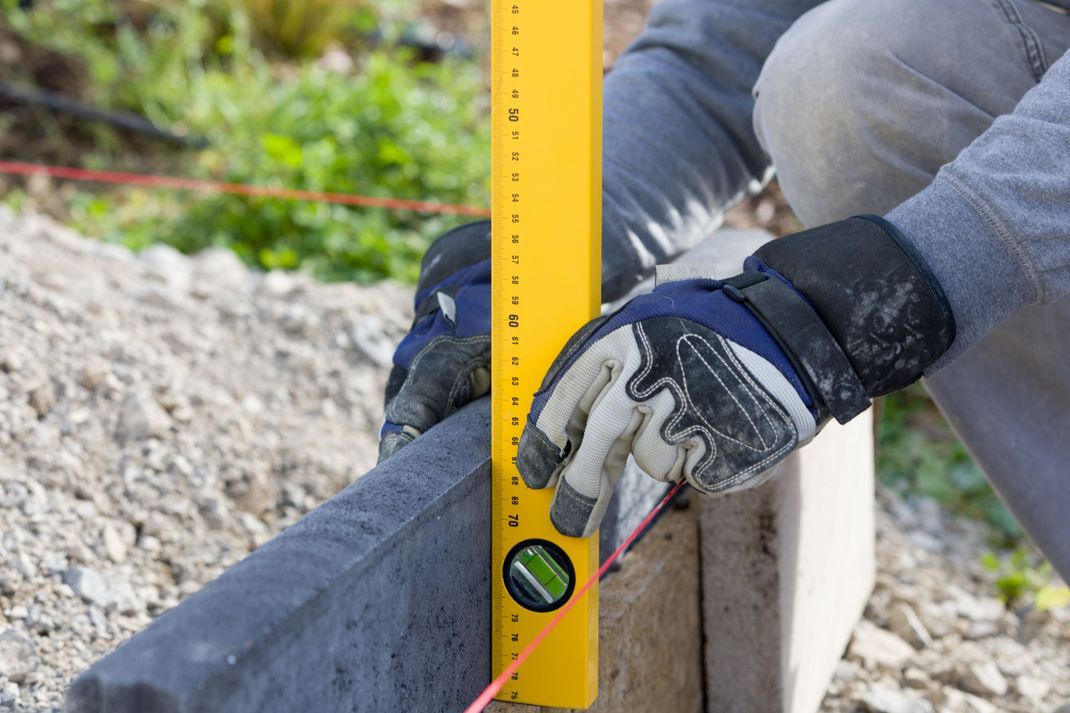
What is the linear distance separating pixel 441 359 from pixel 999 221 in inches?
31.4

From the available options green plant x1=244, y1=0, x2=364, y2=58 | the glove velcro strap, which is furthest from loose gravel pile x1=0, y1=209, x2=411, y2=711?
green plant x1=244, y1=0, x2=364, y2=58

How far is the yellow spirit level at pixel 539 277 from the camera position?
4.69 ft

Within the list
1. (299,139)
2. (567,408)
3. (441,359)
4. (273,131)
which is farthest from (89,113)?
(567,408)

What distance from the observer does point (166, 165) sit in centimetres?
489

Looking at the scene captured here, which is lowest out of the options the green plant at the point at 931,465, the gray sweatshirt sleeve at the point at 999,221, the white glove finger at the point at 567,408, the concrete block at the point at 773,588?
the green plant at the point at 931,465

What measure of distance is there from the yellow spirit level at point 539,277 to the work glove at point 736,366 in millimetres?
108

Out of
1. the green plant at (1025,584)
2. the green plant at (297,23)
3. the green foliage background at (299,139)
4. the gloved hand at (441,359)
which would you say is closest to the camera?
the gloved hand at (441,359)

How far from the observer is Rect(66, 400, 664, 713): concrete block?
1.02 m

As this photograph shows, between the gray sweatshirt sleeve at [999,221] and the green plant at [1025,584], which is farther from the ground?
the gray sweatshirt sleeve at [999,221]

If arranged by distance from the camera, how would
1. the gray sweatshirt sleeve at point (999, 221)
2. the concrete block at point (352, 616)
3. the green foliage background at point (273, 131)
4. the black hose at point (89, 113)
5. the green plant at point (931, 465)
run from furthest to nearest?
1. the black hose at point (89, 113)
2. the green foliage background at point (273, 131)
3. the green plant at point (931, 465)
4. the gray sweatshirt sleeve at point (999, 221)
5. the concrete block at point (352, 616)

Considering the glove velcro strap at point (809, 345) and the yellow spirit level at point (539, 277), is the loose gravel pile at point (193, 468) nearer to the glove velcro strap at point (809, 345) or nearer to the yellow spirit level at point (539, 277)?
the yellow spirit level at point (539, 277)

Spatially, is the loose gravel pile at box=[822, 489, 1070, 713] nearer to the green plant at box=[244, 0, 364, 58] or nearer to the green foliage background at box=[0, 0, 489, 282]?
the green foliage background at box=[0, 0, 489, 282]

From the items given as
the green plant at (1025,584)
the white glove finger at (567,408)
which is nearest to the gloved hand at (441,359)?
the white glove finger at (567,408)

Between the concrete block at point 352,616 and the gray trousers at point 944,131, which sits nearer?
the concrete block at point 352,616
